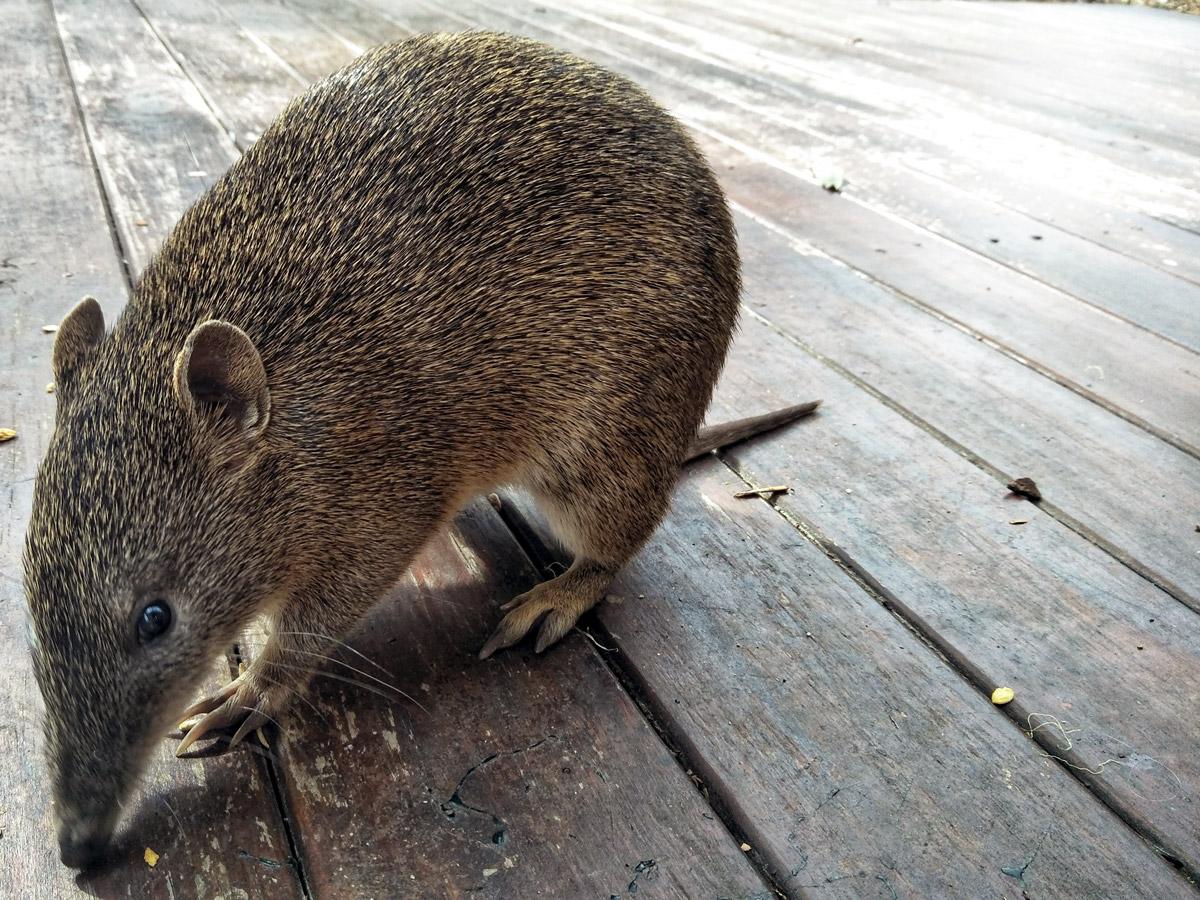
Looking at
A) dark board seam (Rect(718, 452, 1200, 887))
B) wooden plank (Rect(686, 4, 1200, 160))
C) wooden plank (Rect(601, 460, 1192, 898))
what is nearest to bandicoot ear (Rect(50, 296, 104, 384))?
wooden plank (Rect(601, 460, 1192, 898))

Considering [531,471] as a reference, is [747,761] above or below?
below

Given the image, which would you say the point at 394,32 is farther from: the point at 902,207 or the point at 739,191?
the point at 902,207

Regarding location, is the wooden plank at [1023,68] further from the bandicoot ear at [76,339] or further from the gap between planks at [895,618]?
the bandicoot ear at [76,339]

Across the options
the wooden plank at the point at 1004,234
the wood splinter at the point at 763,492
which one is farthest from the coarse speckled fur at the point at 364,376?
the wooden plank at the point at 1004,234

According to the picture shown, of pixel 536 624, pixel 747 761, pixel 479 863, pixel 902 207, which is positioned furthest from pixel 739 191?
pixel 479 863

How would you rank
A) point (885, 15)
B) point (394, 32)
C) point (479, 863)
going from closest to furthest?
point (479, 863)
point (394, 32)
point (885, 15)

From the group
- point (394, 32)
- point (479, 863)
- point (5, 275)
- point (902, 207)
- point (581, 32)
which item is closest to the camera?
point (479, 863)

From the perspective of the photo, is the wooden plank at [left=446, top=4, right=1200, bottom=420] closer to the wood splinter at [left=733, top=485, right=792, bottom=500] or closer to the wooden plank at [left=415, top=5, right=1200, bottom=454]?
the wooden plank at [left=415, top=5, right=1200, bottom=454]
